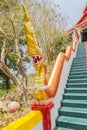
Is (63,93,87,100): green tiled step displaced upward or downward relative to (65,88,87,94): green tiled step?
downward

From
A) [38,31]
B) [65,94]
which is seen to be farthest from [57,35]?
[65,94]

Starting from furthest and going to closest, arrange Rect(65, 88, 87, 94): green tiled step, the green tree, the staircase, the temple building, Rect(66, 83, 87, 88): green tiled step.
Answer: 1. the temple building
2. the green tree
3. Rect(66, 83, 87, 88): green tiled step
4. Rect(65, 88, 87, 94): green tiled step
5. the staircase

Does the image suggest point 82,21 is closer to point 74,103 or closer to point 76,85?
point 76,85

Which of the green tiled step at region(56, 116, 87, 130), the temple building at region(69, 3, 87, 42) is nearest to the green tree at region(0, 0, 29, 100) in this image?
the green tiled step at region(56, 116, 87, 130)

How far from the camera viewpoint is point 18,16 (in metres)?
15.1

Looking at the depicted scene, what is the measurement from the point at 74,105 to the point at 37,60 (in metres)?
2.63

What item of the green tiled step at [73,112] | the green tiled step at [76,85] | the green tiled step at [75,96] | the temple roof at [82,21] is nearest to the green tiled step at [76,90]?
the green tiled step at [75,96]

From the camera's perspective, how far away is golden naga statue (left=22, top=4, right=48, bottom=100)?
18.5ft

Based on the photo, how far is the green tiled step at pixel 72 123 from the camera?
21.9ft

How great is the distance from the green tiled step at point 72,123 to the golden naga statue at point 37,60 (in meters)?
1.27

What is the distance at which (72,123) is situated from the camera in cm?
686

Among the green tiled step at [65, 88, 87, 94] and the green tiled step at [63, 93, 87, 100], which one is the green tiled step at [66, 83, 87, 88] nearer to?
the green tiled step at [65, 88, 87, 94]

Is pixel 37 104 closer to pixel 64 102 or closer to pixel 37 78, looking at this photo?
pixel 37 78

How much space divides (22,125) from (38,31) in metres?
15.3
